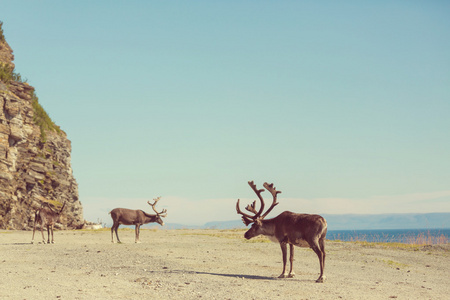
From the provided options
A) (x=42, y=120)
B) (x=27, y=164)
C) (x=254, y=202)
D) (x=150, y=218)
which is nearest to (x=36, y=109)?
(x=42, y=120)

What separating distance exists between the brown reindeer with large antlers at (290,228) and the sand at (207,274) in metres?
1.04

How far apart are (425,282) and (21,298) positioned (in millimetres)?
12642

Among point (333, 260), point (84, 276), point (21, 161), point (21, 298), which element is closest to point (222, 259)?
point (333, 260)

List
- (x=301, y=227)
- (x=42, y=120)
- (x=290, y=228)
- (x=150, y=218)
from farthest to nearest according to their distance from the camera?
(x=42, y=120) → (x=150, y=218) → (x=290, y=228) → (x=301, y=227)

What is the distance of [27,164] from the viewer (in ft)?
147

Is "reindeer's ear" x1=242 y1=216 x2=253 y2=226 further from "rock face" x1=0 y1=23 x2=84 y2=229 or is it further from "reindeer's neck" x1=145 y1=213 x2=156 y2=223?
"rock face" x1=0 y1=23 x2=84 y2=229

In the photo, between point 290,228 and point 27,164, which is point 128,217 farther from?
point 27,164

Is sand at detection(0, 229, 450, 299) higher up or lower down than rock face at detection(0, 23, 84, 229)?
lower down

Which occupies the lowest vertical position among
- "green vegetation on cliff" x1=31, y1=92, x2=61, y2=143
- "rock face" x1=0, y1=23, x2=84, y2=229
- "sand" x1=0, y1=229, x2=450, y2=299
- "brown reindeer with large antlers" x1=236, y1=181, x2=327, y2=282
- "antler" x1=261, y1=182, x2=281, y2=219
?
"sand" x1=0, y1=229, x2=450, y2=299

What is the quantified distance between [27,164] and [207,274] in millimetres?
34546

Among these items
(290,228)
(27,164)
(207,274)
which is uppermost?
(27,164)

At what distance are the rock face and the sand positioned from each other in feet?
63.2

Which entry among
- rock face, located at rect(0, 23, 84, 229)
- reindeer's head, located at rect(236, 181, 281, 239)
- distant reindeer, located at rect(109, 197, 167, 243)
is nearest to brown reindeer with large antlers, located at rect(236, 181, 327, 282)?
reindeer's head, located at rect(236, 181, 281, 239)

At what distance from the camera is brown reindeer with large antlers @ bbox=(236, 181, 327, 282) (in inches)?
572
